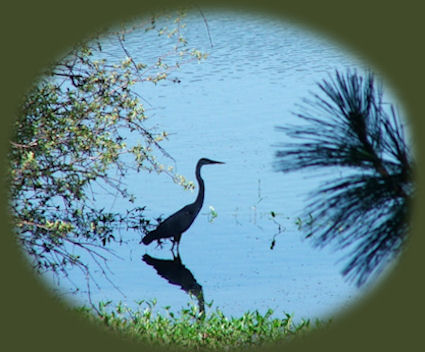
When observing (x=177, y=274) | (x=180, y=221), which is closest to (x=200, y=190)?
(x=180, y=221)

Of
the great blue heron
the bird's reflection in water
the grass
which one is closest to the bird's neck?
the great blue heron

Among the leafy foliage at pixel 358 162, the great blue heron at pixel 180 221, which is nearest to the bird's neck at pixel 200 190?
the great blue heron at pixel 180 221

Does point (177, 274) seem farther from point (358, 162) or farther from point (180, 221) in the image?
point (358, 162)

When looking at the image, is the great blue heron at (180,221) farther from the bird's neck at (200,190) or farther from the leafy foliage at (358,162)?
the leafy foliage at (358,162)

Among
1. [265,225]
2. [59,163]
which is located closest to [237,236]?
[265,225]

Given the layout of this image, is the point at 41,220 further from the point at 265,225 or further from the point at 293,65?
the point at 293,65

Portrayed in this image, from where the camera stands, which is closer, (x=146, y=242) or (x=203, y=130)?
(x=146, y=242)

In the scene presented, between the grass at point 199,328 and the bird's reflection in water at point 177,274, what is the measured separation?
3.84 feet

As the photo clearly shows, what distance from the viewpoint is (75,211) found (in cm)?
932

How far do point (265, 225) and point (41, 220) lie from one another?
9.74ft

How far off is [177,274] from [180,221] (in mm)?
830

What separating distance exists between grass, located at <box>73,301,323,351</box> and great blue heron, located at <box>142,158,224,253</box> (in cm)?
255

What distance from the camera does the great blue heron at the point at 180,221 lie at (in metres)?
10.4

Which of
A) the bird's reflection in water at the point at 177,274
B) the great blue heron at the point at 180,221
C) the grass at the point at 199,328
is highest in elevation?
the great blue heron at the point at 180,221
